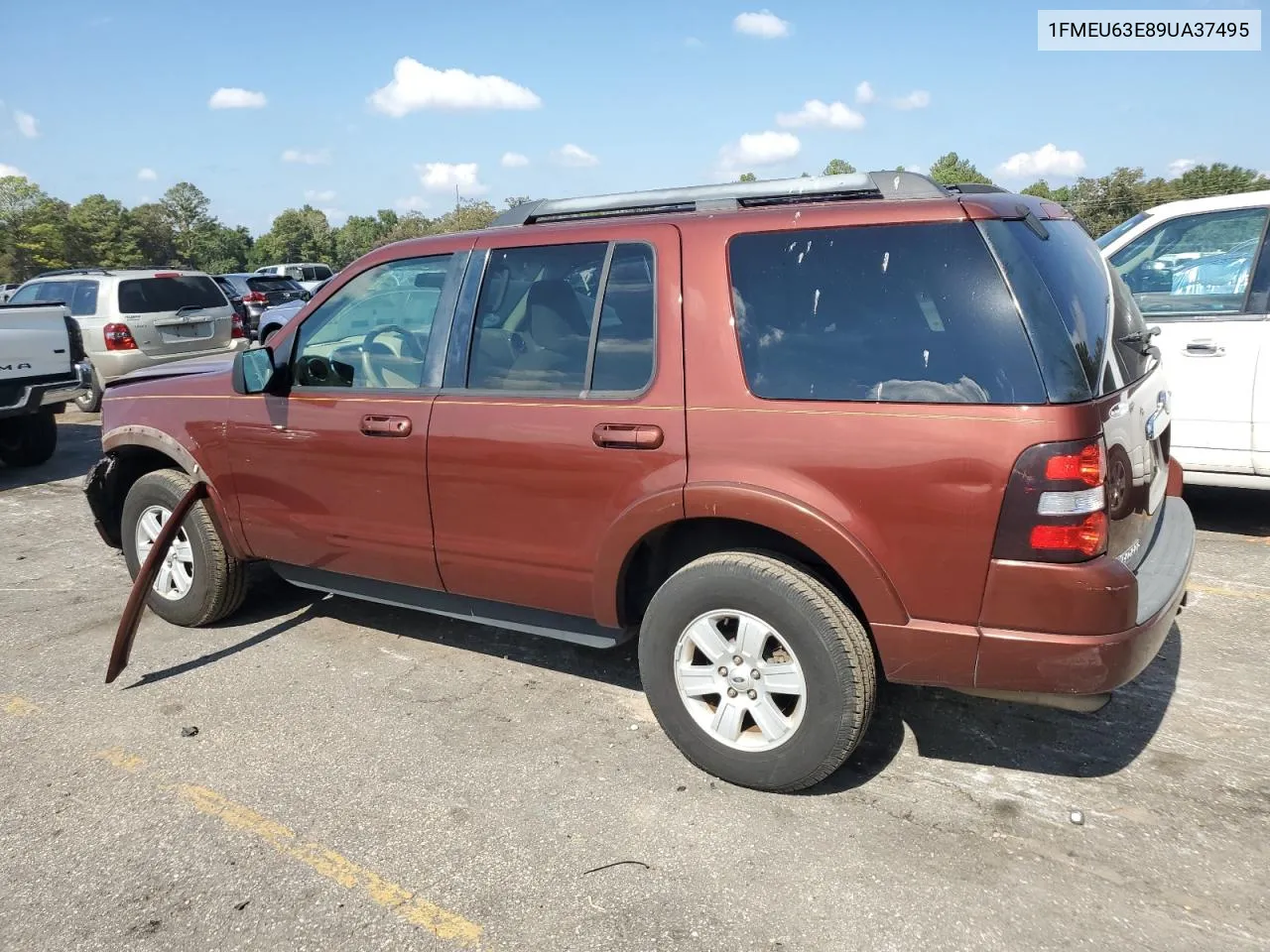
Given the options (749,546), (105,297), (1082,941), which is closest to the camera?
(1082,941)

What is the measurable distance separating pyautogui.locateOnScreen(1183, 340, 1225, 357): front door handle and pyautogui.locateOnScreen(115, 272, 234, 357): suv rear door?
434 inches

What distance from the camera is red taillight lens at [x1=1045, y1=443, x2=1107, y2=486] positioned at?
2381 mm

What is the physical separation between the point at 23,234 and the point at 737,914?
77943mm

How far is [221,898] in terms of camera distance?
8.45ft

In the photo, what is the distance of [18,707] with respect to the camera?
379 centimetres

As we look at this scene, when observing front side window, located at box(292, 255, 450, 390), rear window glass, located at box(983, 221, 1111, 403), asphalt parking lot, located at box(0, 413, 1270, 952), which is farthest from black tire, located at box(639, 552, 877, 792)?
front side window, located at box(292, 255, 450, 390)

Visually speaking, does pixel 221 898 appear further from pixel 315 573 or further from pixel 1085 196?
pixel 1085 196

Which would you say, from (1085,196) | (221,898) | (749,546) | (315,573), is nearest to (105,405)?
(315,573)

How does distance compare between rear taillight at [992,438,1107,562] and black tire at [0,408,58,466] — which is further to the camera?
black tire at [0,408,58,466]

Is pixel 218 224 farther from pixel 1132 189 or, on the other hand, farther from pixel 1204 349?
pixel 1204 349

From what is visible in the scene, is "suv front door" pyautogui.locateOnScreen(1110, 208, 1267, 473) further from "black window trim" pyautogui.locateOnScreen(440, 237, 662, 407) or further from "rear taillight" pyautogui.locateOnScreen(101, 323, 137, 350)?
"rear taillight" pyautogui.locateOnScreen(101, 323, 137, 350)

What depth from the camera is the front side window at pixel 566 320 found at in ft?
10.2

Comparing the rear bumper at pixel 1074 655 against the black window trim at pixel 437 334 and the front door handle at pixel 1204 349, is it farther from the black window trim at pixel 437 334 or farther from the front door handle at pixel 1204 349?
the front door handle at pixel 1204 349

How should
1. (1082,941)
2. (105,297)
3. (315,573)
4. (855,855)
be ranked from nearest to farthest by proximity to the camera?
1. (1082,941)
2. (855,855)
3. (315,573)
4. (105,297)
